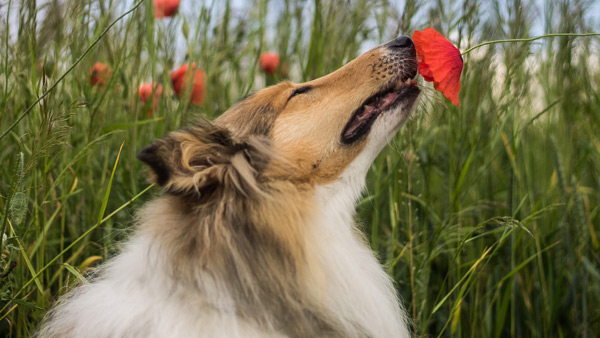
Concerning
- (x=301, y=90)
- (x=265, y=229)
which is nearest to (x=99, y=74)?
(x=301, y=90)

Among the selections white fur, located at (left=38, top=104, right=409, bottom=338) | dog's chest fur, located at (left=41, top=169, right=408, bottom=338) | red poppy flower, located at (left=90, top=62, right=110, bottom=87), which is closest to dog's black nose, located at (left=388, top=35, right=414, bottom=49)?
white fur, located at (left=38, top=104, right=409, bottom=338)

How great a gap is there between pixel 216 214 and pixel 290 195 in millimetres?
277

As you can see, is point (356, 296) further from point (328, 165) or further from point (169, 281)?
point (169, 281)

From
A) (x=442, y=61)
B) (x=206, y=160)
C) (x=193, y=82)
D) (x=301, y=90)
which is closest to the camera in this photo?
(x=442, y=61)

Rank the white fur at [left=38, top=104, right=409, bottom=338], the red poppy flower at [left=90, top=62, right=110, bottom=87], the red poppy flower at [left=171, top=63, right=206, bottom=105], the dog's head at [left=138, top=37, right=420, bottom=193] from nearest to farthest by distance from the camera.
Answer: the white fur at [left=38, top=104, right=409, bottom=338]
the dog's head at [left=138, top=37, right=420, bottom=193]
the red poppy flower at [left=90, top=62, right=110, bottom=87]
the red poppy flower at [left=171, top=63, right=206, bottom=105]

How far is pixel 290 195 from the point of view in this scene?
1979 millimetres

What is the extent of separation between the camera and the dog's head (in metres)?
1.93

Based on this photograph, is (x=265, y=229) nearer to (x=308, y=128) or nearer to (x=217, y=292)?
(x=217, y=292)

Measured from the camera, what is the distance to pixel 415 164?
258cm

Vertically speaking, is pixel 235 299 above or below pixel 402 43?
below

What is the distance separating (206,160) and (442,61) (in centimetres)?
84

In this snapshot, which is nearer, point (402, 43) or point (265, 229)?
point (265, 229)

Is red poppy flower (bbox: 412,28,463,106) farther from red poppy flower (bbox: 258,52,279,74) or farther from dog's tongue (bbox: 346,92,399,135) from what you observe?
red poppy flower (bbox: 258,52,279,74)

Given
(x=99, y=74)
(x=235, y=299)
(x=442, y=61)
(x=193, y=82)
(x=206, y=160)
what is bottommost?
(x=235, y=299)
